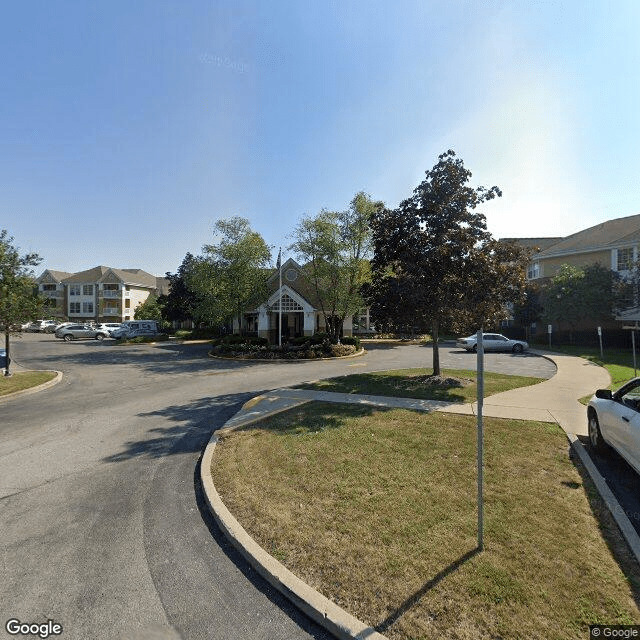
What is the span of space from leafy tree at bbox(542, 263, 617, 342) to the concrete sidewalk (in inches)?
562

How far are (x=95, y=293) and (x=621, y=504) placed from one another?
246 ft

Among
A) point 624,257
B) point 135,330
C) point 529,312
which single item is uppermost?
point 624,257

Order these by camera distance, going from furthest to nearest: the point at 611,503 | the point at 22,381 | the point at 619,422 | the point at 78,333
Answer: the point at 78,333, the point at 22,381, the point at 619,422, the point at 611,503

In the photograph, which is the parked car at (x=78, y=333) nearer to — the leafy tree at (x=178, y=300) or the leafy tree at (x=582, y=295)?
the leafy tree at (x=178, y=300)

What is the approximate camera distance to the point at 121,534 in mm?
4324

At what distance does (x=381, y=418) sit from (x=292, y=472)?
355 centimetres

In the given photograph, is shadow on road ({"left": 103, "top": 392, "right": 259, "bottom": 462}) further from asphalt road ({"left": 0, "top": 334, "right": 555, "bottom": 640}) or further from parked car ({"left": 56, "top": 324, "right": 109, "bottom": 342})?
parked car ({"left": 56, "top": 324, "right": 109, "bottom": 342})

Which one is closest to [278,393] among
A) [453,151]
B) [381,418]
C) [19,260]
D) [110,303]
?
[381,418]

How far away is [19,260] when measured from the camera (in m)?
14.4

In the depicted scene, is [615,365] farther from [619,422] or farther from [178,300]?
[178,300]

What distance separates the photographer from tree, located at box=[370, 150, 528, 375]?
1214 cm

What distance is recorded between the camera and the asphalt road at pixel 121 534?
10.2 ft

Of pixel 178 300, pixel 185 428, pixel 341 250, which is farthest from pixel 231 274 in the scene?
pixel 178 300

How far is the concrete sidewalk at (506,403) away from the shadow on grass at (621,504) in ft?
5.22
